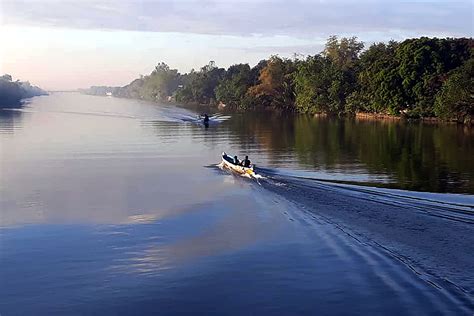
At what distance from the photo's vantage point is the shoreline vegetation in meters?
63.8

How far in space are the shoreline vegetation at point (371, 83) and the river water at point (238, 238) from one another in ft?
110

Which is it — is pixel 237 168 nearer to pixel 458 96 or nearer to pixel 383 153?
pixel 383 153

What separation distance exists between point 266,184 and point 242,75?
103 m

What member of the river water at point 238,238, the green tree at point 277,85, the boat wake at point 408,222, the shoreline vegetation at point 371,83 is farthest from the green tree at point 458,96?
the green tree at point 277,85

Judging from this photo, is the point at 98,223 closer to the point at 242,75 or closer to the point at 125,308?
the point at 125,308

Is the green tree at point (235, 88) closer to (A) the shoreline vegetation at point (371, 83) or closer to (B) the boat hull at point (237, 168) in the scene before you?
(A) the shoreline vegetation at point (371, 83)

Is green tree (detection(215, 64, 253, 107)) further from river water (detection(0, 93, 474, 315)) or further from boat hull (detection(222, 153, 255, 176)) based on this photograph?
river water (detection(0, 93, 474, 315))

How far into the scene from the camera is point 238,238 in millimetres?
16422

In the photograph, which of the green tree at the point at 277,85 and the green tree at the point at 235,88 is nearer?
the green tree at the point at 277,85

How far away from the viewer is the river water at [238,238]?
38.1ft

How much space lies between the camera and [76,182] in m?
26.3

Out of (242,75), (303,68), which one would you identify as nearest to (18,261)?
(303,68)

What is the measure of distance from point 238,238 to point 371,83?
2553 inches

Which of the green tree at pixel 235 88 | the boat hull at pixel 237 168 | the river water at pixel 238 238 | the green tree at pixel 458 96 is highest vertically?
the green tree at pixel 235 88
